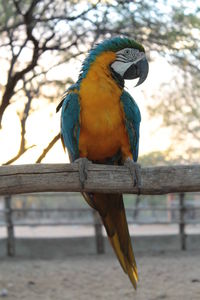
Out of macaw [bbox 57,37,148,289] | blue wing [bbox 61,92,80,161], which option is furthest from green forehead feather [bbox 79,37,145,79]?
blue wing [bbox 61,92,80,161]

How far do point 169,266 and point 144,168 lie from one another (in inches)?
138

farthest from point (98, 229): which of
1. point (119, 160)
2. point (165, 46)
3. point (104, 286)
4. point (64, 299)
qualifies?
point (119, 160)

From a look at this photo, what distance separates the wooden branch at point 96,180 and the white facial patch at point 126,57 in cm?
53

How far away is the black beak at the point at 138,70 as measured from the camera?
1.89 meters

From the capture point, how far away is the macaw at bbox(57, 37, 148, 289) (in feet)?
5.98

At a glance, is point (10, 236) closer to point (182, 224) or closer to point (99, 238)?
point (99, 238)

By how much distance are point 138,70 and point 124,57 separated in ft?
0.31

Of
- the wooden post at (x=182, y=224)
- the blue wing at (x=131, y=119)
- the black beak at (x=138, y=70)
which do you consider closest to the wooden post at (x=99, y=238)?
the wooden post at (x=182, y=224)

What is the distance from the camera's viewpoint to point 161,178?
158 centimetres

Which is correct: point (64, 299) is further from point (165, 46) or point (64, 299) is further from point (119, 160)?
point (165, 46)

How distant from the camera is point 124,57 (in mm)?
1866

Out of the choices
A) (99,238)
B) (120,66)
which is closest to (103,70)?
(120,66)

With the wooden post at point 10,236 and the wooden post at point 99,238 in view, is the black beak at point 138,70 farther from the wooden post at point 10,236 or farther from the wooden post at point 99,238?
the wooden post at point 10,236

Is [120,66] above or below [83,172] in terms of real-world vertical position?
above
